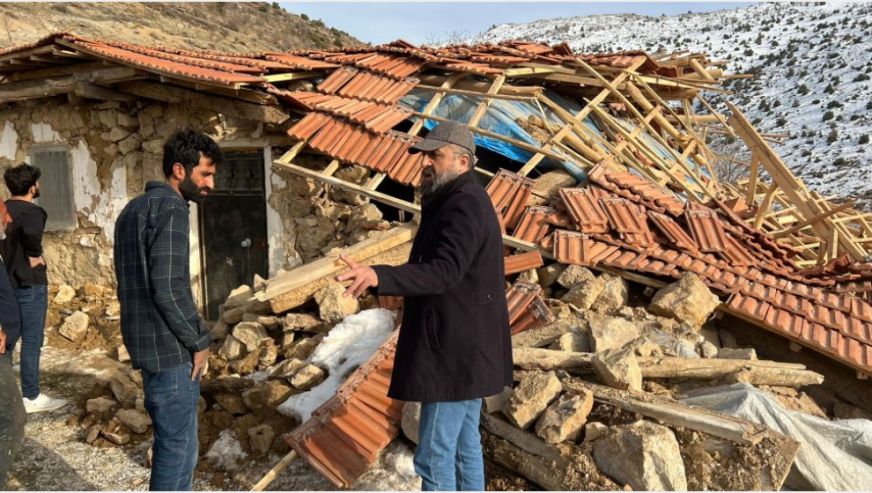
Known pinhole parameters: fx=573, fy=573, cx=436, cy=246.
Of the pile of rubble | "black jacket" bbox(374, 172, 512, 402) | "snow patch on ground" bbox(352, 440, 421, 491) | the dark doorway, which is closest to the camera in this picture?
"black jacket" bbox(374, 172, 512, 402)

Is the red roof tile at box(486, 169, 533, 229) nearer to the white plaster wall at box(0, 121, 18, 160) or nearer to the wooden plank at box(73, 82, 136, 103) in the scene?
the wooden plank at box(73, 82, 136, 103)

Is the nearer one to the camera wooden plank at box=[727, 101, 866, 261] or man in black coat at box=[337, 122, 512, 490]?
man in black coat at box=[337, 122, 512, 490]

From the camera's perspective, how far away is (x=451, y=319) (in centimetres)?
235

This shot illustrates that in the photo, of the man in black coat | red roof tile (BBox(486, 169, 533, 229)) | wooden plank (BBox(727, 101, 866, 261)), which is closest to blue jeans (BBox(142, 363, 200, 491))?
the man in black coat

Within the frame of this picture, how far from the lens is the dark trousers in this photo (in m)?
3.02

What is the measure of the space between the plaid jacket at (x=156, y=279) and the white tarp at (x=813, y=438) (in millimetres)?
2913

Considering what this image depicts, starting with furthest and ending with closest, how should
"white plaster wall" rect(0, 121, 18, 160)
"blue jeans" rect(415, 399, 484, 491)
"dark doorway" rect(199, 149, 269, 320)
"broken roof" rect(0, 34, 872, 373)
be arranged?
"white plaster wall" rect(0, 121, 18, 160), "dark doorway" rect(199, 149, 269, 320), "broken roof" rect(0, 34, 872, 373), "blue jeans" rect(415, 399, 484, 491)

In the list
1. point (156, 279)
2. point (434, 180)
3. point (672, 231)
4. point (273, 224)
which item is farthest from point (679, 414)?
point (273, 224)

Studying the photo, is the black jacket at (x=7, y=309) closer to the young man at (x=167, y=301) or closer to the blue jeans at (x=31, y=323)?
the young man at (x=167, y=301)

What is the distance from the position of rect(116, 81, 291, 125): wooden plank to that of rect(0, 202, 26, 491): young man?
383cm

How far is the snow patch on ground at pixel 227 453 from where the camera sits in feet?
13.3

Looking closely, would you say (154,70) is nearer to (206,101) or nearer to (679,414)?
(206,101)

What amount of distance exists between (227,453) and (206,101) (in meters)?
4.44

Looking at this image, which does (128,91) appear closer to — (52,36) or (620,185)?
(52,36)
